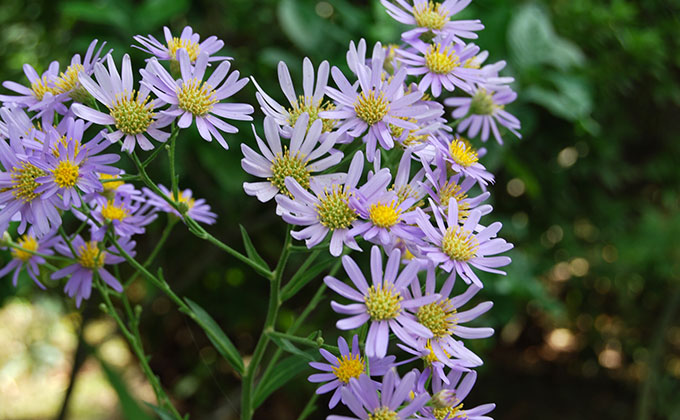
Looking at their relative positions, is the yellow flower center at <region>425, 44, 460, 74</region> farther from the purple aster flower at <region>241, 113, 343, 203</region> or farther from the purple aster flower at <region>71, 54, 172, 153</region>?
the purple aster flower at <region>71, 54, 172, 153</region>

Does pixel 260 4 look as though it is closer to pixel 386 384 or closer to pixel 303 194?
pixel 303 194

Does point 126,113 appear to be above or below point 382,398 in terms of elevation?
above

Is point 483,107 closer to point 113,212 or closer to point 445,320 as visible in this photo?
point 445,320

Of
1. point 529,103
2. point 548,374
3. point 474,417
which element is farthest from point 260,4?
point 548,374

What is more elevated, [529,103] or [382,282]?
[529,103]

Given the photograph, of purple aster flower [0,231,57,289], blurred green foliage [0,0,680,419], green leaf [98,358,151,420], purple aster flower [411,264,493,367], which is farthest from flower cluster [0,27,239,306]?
blurred green foliage [0,0,680,419]

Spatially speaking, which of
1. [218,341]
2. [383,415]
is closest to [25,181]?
[218,341]
